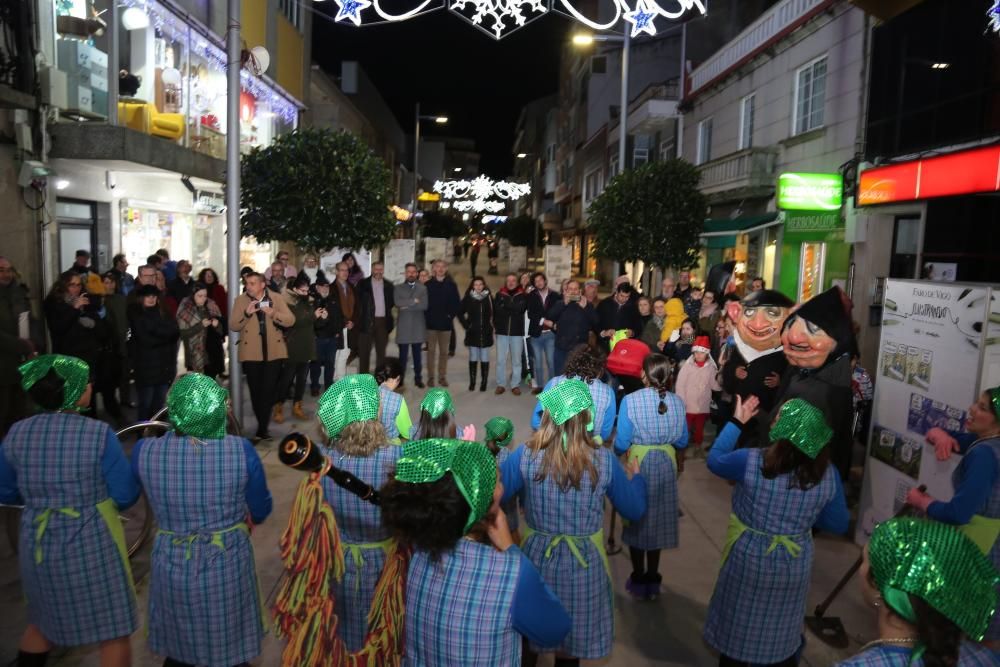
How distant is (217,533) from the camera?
11.0 feet

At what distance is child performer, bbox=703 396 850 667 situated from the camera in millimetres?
3486

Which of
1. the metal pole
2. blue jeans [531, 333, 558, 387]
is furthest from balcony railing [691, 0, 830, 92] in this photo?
the metal pole

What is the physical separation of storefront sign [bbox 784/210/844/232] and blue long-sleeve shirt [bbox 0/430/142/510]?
13.2 m

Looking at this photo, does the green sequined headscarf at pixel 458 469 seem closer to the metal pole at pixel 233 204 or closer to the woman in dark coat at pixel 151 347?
the metal pole at pixel 233 204

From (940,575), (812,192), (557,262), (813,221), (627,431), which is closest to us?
(940,575)

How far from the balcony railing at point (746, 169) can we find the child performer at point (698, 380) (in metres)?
9.64

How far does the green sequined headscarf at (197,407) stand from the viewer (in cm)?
326

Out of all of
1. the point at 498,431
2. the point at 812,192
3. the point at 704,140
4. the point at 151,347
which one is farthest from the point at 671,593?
the point at 704,140

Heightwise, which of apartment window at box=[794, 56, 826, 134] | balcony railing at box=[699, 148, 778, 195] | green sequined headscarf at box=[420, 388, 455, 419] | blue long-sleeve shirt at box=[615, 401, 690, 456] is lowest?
blue long-sleeve shirt at box=[615, 401, 690, 456]

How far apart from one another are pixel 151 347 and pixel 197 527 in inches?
212

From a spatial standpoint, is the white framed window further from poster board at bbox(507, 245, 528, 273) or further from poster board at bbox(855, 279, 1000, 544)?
poster board at bbox(855, 279, 1000, 544)

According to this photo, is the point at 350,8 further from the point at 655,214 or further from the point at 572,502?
the point at 655,214

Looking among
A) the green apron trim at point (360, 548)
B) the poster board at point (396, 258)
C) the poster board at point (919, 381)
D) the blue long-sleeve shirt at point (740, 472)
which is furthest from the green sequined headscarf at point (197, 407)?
the poster board at point (396, 258)

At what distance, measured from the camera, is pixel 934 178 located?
1096 cm
